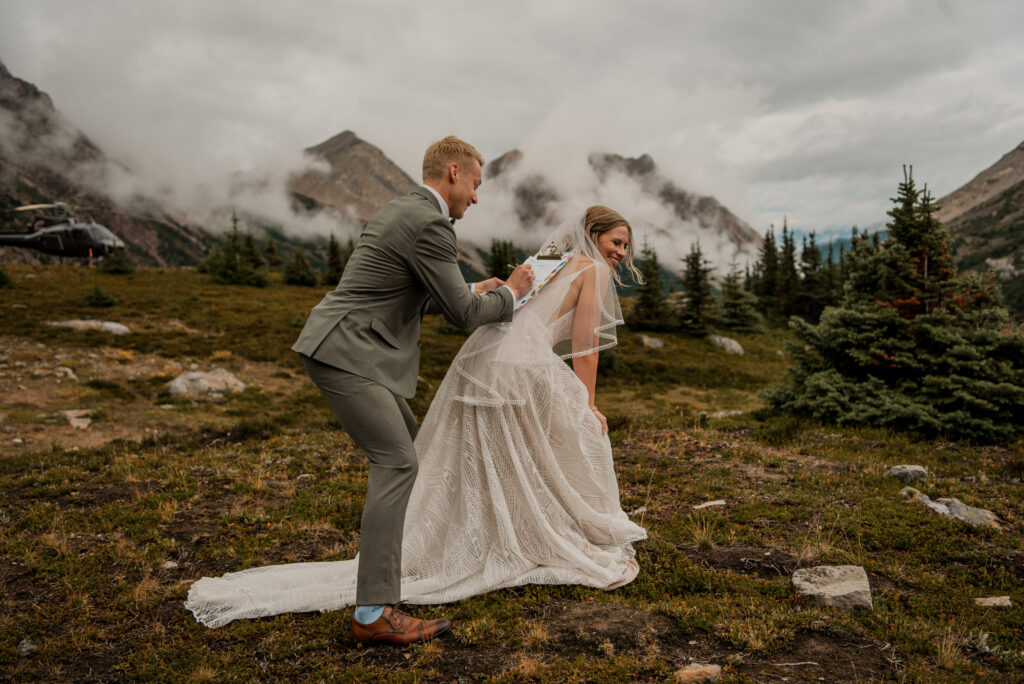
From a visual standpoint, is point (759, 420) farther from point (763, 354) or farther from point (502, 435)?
point (763, 354)

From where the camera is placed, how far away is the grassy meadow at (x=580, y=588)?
365 cm

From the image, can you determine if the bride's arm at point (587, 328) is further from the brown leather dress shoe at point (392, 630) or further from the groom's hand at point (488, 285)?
the brown leather dress shoe at point (392, 630)

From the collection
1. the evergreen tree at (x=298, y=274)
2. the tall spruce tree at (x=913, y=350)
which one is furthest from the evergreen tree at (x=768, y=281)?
the tall spruce tree at (x=913, y=350)

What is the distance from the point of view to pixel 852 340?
12195 mm

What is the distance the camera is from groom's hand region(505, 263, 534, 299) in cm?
438

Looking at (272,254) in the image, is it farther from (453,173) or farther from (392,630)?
(392,630)

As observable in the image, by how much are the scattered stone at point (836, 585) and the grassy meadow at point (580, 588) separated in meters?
0.13

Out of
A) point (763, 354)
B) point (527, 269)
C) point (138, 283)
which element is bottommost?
point (763, 354)

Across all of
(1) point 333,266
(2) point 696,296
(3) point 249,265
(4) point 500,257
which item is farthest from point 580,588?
(1) point 333,266

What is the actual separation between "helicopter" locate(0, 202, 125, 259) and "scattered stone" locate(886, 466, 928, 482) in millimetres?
53816

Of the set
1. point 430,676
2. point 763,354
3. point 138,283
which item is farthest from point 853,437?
point 138,283

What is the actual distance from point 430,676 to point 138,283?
4488cm

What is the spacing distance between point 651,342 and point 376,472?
112 ft

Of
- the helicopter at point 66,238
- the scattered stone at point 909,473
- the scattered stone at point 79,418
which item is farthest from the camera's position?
the helicopter at point 66,238
